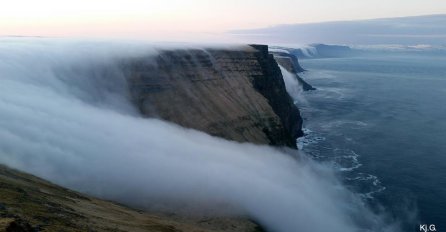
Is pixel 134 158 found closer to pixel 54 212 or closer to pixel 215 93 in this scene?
pixel 215 93

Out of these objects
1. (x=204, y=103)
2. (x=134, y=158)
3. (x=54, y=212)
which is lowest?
(x=54, y=212)

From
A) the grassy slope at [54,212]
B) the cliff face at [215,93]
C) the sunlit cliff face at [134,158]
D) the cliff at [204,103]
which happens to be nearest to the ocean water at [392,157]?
the sunlit cliff face at [134,158]

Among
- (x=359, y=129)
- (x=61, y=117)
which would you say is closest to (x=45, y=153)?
(x=61, y=117)

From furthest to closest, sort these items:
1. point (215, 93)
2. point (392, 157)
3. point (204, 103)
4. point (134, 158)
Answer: point (215, 93), point (392, 157), point (204, 103), point (134, 158)

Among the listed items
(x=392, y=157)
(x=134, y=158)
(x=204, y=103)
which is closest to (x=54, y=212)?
(x=134, y=158)

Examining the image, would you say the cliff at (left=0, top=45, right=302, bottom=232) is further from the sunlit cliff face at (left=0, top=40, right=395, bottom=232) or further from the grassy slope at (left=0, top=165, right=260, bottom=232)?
the sunlit cliff face at (left=0, top=40, right=395, bottom=232)

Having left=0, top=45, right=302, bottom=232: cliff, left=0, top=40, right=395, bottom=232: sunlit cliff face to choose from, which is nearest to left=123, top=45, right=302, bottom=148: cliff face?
left=0, top=45, right=302, bottom=232: cliff

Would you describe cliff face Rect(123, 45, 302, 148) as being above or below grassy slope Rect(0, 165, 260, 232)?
above
